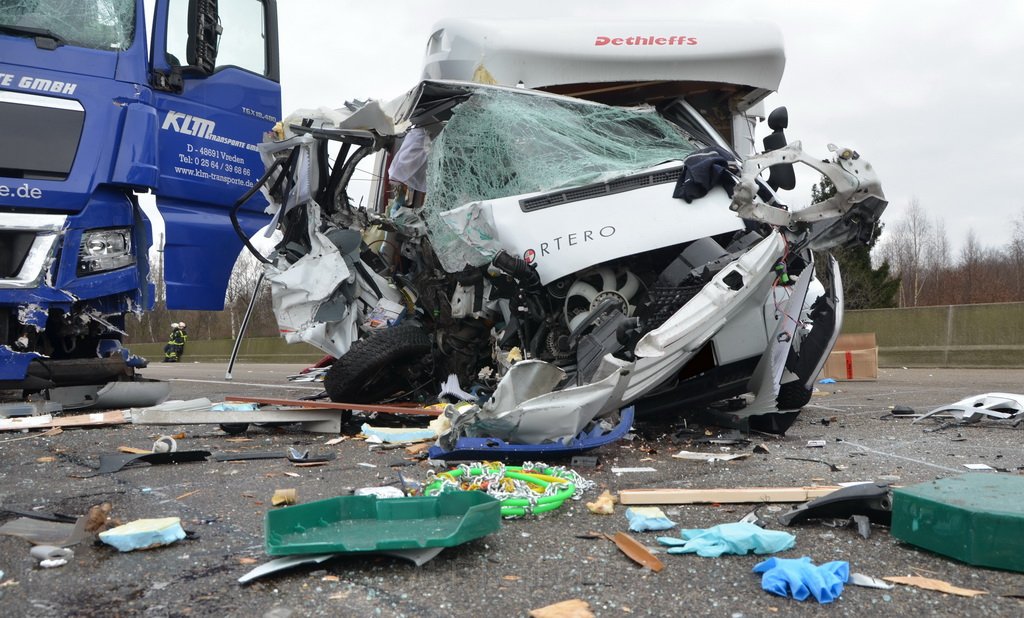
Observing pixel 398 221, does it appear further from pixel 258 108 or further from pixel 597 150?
pixel 258 108

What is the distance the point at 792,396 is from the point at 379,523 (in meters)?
2.90

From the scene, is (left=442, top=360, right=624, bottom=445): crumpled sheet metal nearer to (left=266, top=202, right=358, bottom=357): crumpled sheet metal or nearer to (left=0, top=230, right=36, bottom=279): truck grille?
(left=266, top=202, right=358, bottom=357): crumpled sheet metal

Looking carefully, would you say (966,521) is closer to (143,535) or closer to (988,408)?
(143,535)

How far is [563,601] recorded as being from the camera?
1924 millimetres

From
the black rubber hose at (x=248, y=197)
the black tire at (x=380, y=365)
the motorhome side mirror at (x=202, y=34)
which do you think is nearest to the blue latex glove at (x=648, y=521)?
the black tire at (x=380, y=365)

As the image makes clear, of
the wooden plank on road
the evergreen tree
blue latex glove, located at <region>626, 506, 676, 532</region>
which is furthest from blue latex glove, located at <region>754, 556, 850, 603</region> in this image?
the evergreen tree

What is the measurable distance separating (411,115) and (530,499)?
2962 millimetres

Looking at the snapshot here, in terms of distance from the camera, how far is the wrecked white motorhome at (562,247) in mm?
3758

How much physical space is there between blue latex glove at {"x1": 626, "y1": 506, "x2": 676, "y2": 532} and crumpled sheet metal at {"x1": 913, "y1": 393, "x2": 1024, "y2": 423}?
3334 millimetres

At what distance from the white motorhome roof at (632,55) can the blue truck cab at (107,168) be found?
2.41 meters

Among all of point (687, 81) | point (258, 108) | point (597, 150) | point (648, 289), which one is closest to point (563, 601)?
point (648, 289)

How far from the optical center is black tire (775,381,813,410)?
15.0 ft

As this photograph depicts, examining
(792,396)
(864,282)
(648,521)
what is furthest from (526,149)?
(864,282)

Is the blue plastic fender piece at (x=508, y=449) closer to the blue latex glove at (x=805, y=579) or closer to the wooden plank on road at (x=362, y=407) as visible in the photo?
the wooden plank on road at (x=362, y=407)
